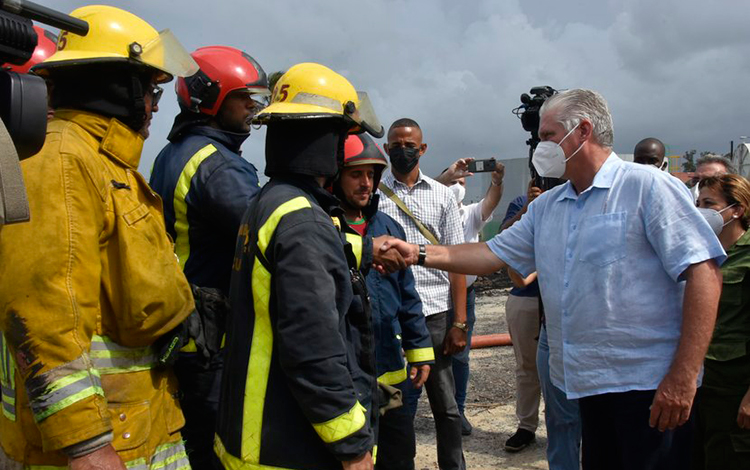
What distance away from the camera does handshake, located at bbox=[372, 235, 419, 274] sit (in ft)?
11.9

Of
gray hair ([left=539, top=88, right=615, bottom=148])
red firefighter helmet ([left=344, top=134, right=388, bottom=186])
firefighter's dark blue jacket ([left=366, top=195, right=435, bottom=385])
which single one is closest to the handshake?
firefighter's dark blue jacket ([left=366, top=195, right=435, bottom=385])

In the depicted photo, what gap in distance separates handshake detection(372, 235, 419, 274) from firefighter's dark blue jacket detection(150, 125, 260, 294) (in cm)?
89

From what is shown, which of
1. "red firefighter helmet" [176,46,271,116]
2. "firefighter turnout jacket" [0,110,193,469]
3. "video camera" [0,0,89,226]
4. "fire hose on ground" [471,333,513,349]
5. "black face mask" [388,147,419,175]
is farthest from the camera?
"fire hose on ground" [471,333,513,349]

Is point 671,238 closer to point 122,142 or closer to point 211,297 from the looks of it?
point 211,297

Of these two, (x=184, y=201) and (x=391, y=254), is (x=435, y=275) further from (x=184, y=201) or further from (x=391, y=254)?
(x=184, y=201)

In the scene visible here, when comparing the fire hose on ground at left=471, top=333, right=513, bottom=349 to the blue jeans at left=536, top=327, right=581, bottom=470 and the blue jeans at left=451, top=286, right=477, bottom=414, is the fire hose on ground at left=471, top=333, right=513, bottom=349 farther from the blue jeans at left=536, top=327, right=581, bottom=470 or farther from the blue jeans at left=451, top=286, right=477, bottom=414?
the blue jeans at left=536, top=327, right=581, bottom=470

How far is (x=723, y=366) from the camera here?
3.68m

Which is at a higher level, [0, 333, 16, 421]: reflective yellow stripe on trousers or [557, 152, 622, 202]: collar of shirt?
[557, 152, 622, 202]: collar of shirt

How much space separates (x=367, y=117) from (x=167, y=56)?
0.83m

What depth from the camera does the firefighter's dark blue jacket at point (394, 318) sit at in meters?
3.75

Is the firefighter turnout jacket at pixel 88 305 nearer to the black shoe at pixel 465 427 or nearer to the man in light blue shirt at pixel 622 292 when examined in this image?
the man in light blue shirt at pixel 622 292

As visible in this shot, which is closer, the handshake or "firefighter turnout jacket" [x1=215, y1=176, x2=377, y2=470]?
"firefighter turnout jacket" [x1=215, y1=176, x2=377, y2=470]

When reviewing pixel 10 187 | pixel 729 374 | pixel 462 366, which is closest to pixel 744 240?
pixel 729 374

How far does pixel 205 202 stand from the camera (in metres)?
2.86
